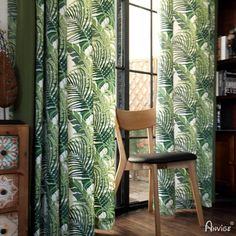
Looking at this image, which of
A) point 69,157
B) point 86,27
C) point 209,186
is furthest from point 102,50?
point 209,186

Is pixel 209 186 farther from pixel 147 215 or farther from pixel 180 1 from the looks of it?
pixel 180 1

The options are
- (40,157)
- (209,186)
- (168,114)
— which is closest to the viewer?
(40,157)

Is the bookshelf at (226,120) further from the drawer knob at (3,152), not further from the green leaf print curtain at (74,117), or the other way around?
the drawer knob at (3,152)

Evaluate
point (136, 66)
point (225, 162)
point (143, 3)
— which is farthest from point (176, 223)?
point (143, 3)

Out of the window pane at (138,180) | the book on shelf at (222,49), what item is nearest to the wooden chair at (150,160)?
the window pane at (138,180)

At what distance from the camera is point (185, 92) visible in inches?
92.3

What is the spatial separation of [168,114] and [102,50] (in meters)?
0.70

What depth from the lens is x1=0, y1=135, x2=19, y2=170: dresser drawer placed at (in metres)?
1.32

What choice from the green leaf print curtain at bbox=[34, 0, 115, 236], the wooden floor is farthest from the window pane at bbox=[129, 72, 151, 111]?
the wooden floor

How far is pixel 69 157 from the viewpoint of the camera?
174cm

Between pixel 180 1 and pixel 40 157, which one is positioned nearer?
pixel 40 157

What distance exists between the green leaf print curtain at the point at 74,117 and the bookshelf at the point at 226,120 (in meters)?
1.26

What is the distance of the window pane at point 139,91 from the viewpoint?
2494mm

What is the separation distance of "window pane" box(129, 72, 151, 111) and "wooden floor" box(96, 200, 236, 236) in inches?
34.1
